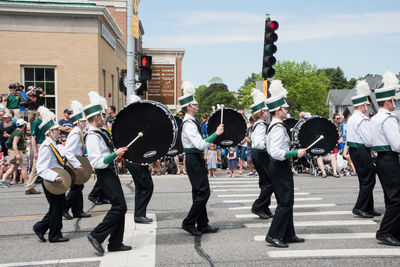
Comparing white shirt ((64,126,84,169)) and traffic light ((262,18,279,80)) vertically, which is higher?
traffic light ((262,18,279,80))

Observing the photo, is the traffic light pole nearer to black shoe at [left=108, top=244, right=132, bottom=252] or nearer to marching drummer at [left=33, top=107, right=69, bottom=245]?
marching drummer at [left=33, top=107, right=69, bottom=245]

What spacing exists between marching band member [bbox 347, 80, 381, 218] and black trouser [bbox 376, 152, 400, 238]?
153cm

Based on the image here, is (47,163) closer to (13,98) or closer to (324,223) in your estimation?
(324,223)

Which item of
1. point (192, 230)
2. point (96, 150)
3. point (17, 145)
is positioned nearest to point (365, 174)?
point (192, 230)

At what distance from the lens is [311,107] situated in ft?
316

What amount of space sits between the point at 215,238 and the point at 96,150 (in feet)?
7.59

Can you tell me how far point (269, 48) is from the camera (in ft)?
38.8

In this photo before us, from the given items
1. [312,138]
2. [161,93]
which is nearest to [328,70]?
[161,93]

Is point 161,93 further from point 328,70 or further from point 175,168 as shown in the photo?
point 328,70

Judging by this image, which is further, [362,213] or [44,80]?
[44,80]

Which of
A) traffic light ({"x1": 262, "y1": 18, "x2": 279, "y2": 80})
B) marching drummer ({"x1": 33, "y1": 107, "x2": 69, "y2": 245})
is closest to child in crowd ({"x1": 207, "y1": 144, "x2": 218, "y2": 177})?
traffic light ({"x1": 262, "y1": 18, "x2": 279, "y2": 80})

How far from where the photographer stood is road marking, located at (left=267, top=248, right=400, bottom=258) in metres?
5.71

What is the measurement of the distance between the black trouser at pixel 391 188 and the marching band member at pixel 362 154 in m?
1.53

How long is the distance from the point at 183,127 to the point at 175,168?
28.4 feet
